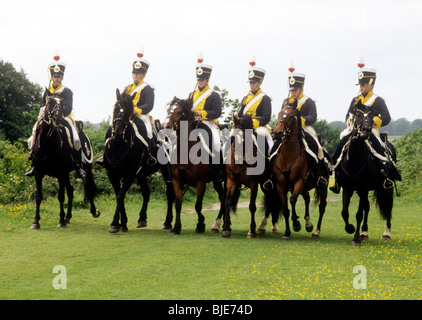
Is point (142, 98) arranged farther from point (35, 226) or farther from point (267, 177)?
point (35, 226)

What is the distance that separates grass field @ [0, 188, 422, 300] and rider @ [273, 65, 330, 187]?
159 cm

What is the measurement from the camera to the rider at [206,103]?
13.4 m

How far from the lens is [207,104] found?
13750 millimetres

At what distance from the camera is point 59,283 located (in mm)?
8523

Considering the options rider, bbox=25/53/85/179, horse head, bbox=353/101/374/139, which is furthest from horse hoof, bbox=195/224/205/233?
horse head, bbox=353/101/374/139

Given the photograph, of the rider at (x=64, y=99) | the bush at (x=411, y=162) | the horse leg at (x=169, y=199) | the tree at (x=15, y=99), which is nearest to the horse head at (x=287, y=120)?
the horse leg at (x=169, y=199)

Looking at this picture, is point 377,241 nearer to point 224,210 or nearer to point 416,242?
point 416,242

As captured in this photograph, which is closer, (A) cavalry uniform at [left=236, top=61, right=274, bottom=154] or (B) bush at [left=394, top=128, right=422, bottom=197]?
(A) cavalry uniform at [left=236, top=61, right=274, bottom=154]

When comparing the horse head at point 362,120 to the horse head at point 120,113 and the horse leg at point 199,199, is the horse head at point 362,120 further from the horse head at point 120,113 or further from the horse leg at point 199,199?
the horse head at point 120,113

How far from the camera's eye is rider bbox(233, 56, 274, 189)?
13375 millimetres

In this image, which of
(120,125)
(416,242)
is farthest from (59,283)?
(416,242)

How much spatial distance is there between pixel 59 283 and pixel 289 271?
3501 mm

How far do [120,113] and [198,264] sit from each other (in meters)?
4.45

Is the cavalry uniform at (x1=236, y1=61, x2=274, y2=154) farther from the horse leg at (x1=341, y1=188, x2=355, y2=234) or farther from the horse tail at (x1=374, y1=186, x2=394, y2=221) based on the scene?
the horse tail at (x1=374, y1=186, x2=394, y2=221)
